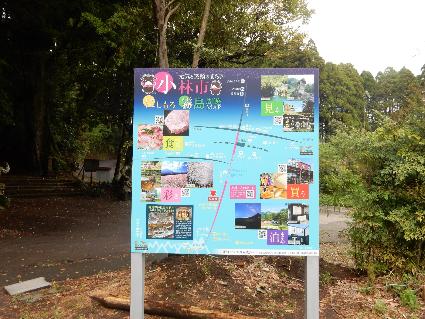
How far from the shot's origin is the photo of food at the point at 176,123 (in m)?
4.01

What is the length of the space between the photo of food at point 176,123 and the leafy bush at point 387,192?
268 cm

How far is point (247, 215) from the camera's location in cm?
394

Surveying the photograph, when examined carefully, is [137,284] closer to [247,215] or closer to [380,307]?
[247,215]

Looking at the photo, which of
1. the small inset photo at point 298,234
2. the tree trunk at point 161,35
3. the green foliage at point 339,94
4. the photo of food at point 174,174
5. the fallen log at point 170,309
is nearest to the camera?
the small inset photo at point 298,234

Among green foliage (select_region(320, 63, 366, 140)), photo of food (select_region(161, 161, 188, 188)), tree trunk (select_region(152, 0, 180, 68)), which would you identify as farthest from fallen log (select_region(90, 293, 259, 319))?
green foliage (select_region(320, 63, 366, 140))

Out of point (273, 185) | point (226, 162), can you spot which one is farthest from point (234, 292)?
point (226, 162)

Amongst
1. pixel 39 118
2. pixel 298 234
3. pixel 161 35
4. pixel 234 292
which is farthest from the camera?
pixel 39 118

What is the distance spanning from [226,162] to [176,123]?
1.88ft

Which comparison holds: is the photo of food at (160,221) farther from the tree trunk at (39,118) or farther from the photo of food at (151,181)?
the tree trunk at (39,118)

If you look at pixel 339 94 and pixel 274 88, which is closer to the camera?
pixel 274 88

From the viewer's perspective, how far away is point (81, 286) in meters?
6.27

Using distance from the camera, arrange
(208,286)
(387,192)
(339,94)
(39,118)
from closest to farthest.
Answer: (208,286), (387,192), (39,118), (339,94)

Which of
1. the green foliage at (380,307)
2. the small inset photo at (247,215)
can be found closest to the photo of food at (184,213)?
the small inset photo at (247,215)

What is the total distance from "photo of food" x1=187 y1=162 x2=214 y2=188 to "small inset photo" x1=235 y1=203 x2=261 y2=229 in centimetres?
33
